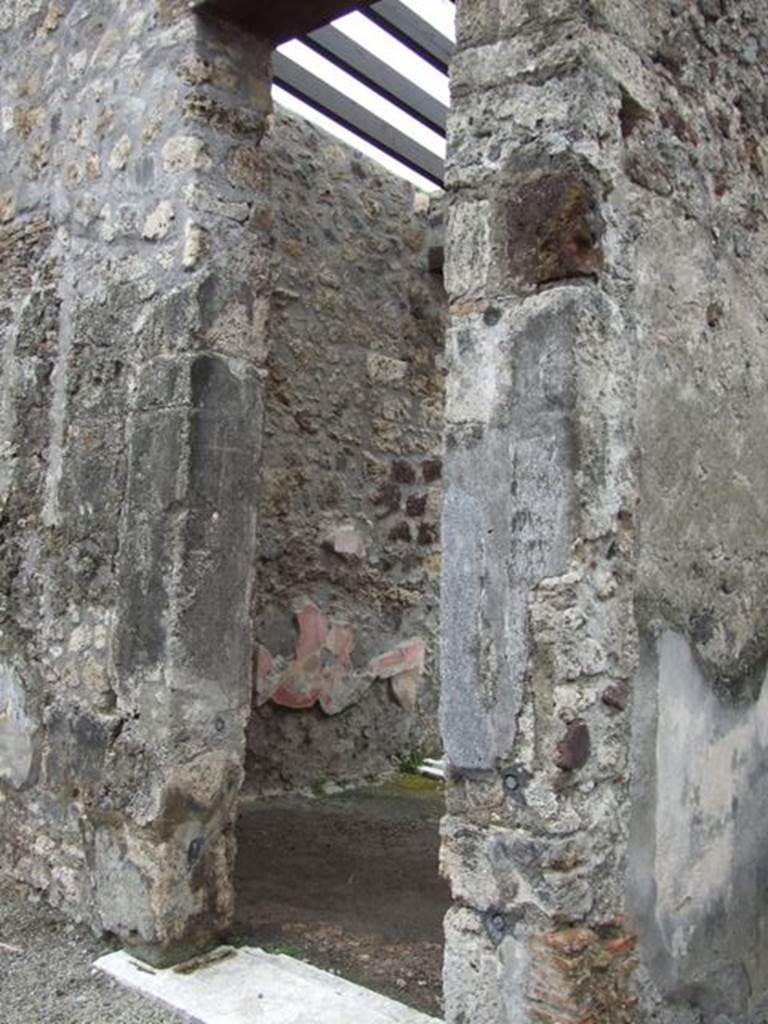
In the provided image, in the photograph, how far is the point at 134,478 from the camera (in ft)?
9.96

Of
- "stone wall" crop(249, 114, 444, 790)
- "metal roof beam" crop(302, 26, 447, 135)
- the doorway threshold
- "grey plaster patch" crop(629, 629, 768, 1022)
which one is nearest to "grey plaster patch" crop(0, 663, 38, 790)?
the doorway threshold

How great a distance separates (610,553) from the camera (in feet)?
6.95

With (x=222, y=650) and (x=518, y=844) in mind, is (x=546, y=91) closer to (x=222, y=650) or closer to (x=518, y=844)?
(x=518, y=844)

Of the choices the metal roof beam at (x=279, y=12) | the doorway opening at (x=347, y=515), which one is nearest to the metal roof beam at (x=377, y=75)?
the doorway opening at (x=347, y=515)

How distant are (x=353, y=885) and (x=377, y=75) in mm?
3151

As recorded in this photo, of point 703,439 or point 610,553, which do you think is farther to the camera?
point 703,439

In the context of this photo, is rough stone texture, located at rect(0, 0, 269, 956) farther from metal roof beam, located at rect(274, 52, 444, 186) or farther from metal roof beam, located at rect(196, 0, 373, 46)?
metal roof beam, located at rect(274, 52, 444, 186)

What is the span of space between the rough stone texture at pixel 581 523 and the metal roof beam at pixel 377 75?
203 centimetres

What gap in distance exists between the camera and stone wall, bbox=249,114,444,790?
15.5 feet

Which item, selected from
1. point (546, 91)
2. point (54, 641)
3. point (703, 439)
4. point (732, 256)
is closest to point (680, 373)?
point (703, 439)

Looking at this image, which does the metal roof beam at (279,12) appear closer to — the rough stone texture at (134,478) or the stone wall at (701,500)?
the rough stone texture at (134,478)

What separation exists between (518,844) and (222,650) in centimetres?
117

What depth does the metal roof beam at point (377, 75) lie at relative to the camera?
164 inches

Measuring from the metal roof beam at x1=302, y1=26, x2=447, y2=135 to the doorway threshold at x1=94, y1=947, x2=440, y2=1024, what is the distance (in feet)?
10.3
